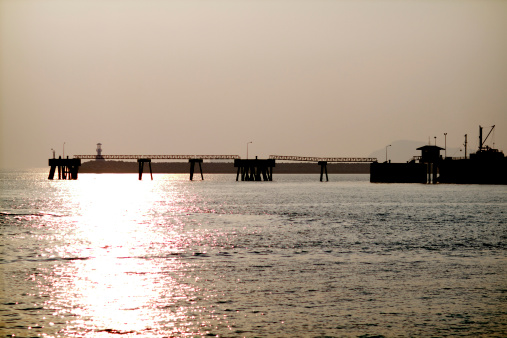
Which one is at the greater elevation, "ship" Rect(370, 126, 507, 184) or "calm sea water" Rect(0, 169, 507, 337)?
"ship" Rect(370, 126, 507, 184)

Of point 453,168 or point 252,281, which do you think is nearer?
point 252,281

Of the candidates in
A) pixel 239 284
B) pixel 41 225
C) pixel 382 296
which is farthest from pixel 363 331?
pixel 41 225

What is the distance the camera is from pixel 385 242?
135ft

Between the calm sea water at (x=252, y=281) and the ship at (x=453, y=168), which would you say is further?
the ship at (x=453, y=168)

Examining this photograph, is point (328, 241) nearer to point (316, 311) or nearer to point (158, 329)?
point (316, 311)

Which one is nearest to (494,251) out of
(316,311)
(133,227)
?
(316,311)

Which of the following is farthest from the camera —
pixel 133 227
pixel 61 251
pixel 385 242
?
pixel 133 227

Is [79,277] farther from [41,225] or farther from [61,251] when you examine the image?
[41,225]

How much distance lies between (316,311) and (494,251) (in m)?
19.0

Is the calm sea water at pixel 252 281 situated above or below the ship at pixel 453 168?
below

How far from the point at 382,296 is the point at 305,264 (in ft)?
26.1

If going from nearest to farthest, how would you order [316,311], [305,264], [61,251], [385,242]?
1. [316,311]
2. [305,264]
3. [61,251]
4. [385,242]

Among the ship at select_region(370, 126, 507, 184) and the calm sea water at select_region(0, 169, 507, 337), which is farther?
the ship at select_region(370, 126, 507, 184)

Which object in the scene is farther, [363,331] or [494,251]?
[494,251]
